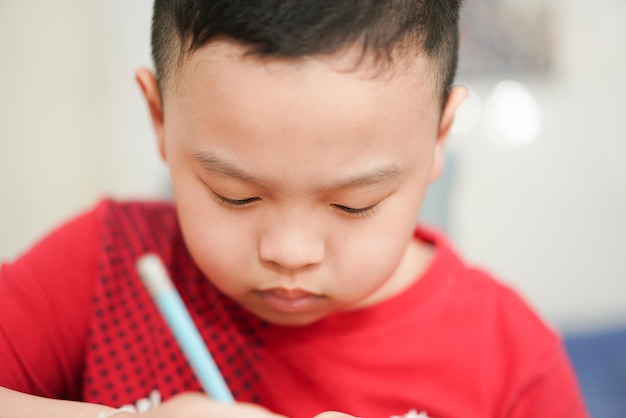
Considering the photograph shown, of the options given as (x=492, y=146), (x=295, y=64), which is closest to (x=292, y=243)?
(x=295, y=64)

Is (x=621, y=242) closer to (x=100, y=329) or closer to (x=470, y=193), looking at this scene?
(x=470, y=193)

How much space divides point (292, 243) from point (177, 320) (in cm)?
10

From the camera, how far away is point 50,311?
0.66m

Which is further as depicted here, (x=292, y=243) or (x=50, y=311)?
(x=50, y=311)

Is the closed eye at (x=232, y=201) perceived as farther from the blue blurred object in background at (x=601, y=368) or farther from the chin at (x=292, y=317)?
the blue blurred object in background at (x=601, y=368)

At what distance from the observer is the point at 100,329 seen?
667 millimetres

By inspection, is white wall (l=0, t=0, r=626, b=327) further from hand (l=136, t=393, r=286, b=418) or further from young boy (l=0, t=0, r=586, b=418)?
hand (l=136, t=393, r=286, b=418)

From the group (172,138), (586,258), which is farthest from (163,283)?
(586,258)

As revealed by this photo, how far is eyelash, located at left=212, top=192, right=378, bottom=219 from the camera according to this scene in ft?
1.58

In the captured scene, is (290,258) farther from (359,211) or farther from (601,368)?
(601,368)

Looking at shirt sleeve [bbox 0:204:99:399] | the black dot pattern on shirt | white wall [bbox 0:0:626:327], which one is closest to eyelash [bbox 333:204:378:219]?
the black dot pattern on shirt

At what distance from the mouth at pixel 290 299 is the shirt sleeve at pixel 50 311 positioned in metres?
0.25

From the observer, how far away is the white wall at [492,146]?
1704mm

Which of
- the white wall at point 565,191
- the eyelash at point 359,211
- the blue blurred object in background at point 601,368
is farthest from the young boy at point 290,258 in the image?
the white wall at point 565,191
